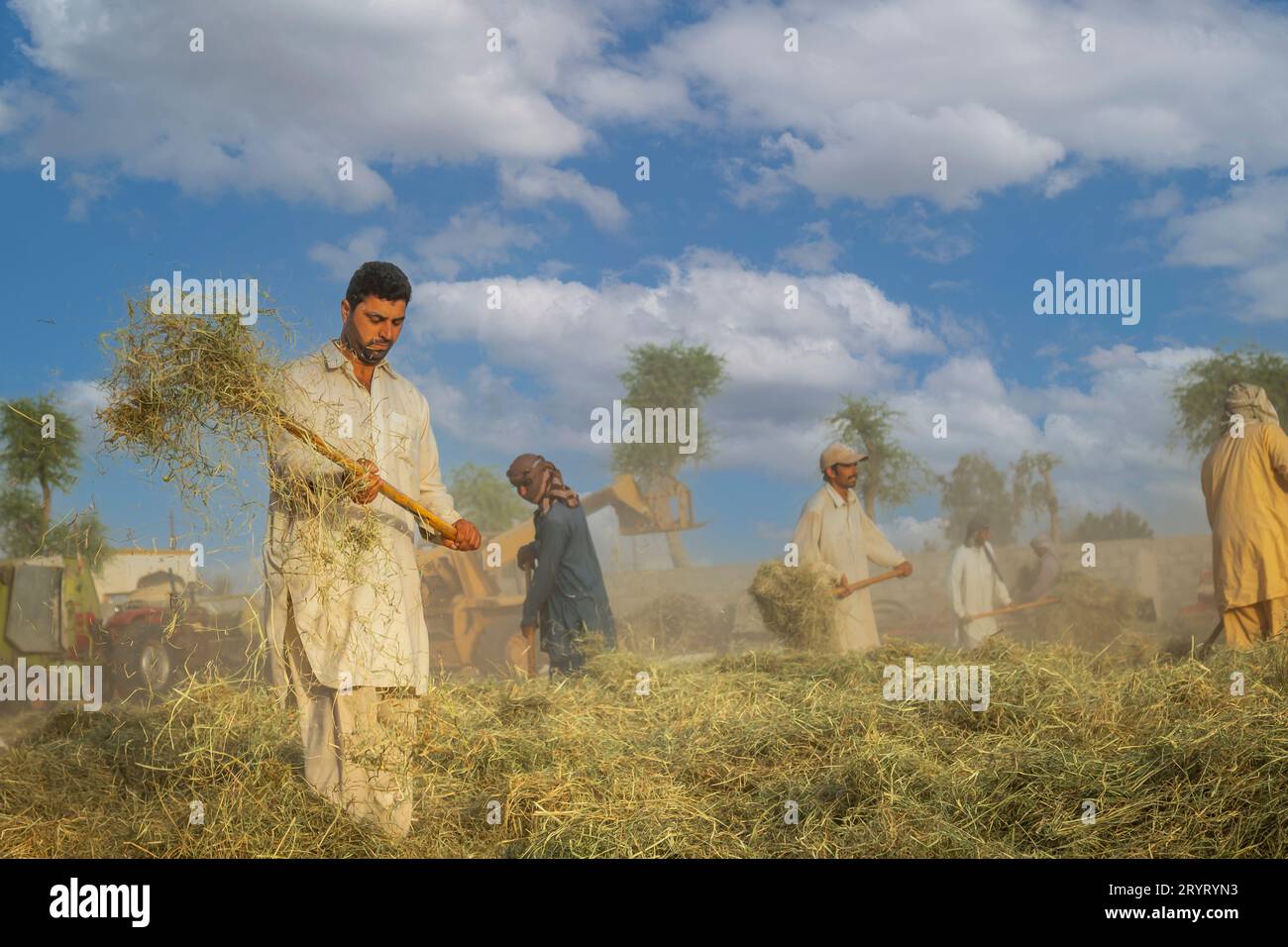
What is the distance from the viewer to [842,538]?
7.63 metres

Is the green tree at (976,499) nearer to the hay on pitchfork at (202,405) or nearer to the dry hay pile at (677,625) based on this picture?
the dry hay pile at (677,625)

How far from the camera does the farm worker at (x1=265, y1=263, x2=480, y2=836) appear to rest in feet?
12.1

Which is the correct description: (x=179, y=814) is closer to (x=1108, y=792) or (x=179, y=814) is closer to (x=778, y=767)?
(x=778, y=767)

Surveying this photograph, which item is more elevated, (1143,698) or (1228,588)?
(1228,588)

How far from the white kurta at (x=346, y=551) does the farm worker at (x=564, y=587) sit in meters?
3.23

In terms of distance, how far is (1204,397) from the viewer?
17.2m

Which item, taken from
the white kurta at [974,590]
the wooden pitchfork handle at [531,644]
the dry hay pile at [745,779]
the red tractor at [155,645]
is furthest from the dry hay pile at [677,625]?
the dry hay pile at [745,779]

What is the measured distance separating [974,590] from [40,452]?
10525 mm

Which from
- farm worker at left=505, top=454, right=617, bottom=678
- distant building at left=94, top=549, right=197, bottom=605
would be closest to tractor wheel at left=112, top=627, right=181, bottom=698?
distant building at left=94, top=549, right=197, bottom=605

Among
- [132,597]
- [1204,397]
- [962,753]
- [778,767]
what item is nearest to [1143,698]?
[962,753]

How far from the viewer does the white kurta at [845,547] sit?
300 inches

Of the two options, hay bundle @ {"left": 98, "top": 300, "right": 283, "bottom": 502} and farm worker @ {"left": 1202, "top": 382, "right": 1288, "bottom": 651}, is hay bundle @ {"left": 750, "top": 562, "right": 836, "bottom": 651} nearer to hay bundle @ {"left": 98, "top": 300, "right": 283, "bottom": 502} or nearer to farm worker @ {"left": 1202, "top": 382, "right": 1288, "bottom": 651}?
farm worker @ {"left": 1202, "top": 382, "right": 1288, "bottom": 651}

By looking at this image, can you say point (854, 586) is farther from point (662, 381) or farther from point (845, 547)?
point (662, 381)
